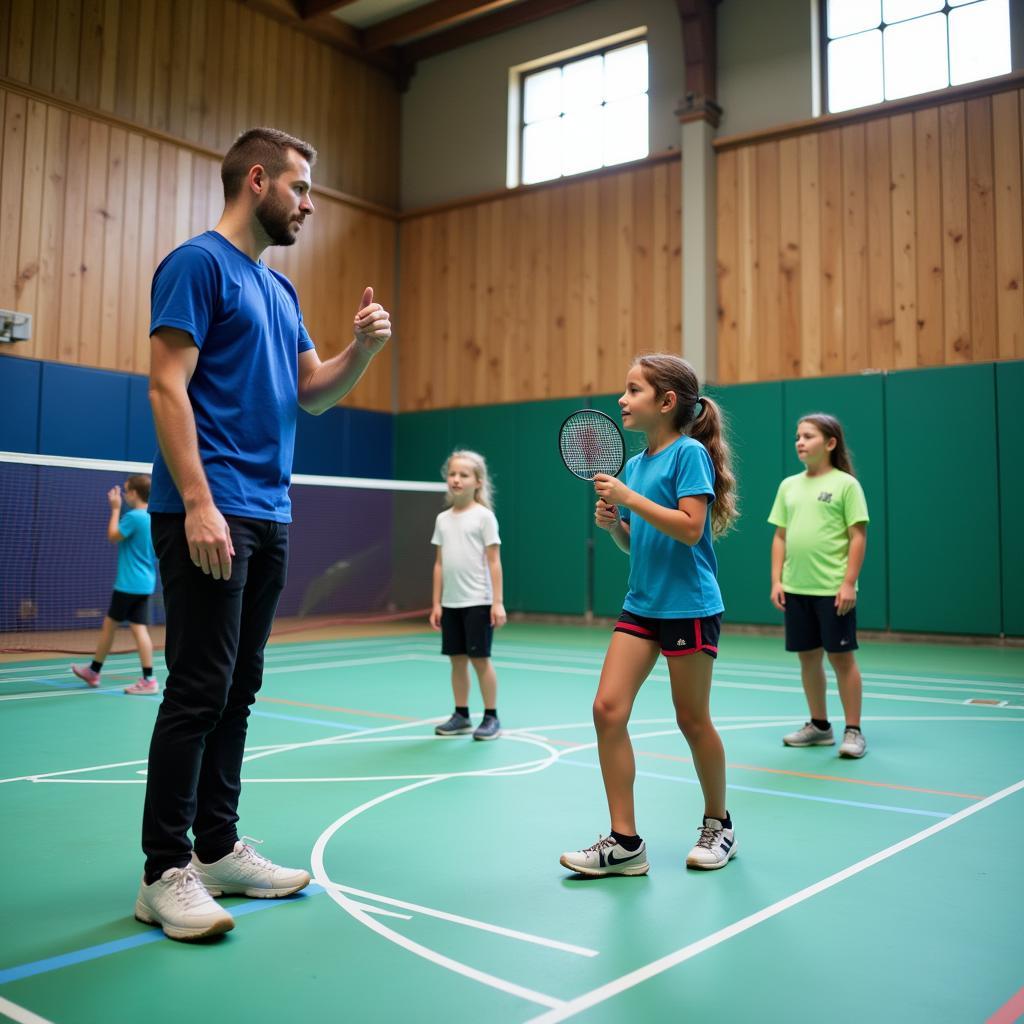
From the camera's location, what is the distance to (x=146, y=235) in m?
12.4

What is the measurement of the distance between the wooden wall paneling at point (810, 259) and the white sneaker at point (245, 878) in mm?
10317

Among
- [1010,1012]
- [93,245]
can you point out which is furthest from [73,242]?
[1010,1012]

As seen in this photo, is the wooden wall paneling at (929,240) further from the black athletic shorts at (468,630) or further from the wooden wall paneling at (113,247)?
the wooden wall paneling at (113,247)

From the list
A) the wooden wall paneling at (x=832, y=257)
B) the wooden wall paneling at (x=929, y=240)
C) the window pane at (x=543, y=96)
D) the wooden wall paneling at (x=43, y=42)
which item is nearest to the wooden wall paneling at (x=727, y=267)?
the wooden wall paneling at (x=832, y=257)

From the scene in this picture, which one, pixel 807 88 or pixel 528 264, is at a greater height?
pixel 807 88

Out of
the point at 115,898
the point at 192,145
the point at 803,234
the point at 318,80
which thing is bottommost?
the point at 115,898

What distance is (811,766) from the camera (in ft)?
15.9

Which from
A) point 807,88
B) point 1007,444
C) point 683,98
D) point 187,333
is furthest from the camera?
point 683,98

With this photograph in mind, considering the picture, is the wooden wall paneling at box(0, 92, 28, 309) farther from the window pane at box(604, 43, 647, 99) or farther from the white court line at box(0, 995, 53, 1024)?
the white court line at box(0, 995, 53, 1024)

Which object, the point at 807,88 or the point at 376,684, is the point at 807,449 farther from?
the point at 807,88

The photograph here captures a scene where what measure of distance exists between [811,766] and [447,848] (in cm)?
213

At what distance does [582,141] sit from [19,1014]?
1361 centimetres

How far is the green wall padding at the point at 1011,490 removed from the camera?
10.6m

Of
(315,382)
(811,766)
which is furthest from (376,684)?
(315,382)
